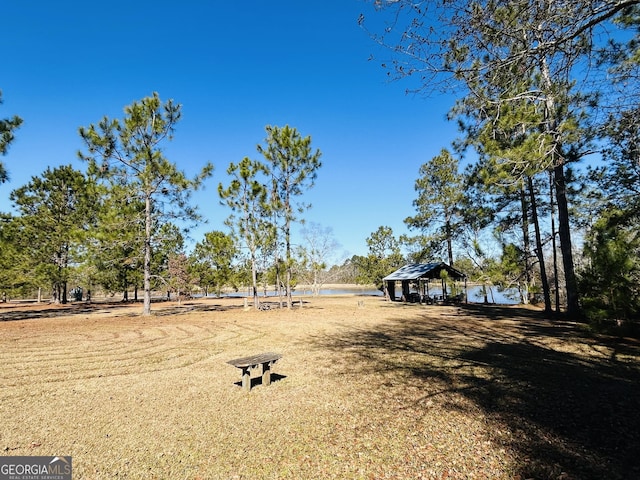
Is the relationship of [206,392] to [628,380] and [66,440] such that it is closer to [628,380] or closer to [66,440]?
[66,440]

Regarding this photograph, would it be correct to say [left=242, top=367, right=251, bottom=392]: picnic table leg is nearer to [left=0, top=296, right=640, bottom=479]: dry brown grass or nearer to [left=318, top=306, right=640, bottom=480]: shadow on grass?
[left=0, top=296, right=640, bottom=479]: dry brown grass

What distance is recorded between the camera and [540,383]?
5.49 m

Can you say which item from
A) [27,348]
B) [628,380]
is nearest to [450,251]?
[628,380]

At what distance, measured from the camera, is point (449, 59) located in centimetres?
391

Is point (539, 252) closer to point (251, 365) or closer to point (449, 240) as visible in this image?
point (449, 240)

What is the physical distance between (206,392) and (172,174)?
51.1 ft
